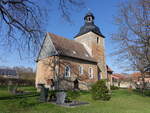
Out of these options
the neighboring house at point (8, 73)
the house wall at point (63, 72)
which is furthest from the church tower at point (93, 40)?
the neighboring house at point (8, 73)

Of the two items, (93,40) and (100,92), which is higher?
(93,40)

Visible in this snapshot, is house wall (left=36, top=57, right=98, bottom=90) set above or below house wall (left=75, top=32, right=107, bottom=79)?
below

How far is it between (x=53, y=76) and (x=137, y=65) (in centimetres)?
1232

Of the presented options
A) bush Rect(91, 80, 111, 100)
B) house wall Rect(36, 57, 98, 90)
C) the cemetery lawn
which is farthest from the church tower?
the cemetery lawn

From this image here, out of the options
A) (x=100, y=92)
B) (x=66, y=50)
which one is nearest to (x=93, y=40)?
(x=66, y=50)

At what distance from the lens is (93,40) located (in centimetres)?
2938

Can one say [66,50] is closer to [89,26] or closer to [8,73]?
[89,26]

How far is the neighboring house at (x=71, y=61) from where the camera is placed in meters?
21.2

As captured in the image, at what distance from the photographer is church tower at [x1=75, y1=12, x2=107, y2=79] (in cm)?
2897

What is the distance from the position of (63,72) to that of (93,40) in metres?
11.9

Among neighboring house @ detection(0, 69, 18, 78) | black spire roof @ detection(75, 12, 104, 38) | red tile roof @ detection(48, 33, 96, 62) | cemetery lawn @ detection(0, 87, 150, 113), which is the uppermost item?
black spire roof @ detection(75, 12, 104, 38)

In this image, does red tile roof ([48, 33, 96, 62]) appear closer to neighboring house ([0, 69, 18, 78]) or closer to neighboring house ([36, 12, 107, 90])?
neighboring house ([36, 12, 107, 90])

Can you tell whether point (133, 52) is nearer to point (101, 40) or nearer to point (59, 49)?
point (59, 49)

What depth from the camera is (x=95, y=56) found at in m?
28.7
